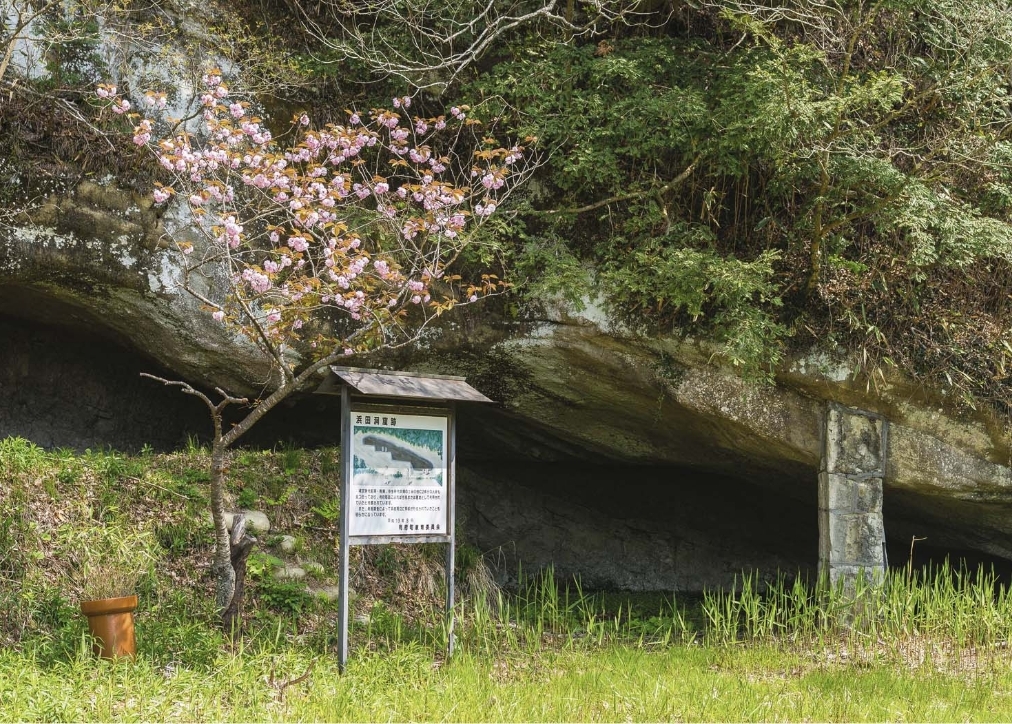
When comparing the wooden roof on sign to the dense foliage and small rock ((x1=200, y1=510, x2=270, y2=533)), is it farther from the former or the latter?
the dense foliage

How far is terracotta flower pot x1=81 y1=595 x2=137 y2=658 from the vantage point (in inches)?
189

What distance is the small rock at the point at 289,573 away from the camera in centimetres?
625

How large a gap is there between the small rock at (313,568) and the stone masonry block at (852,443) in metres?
3.98

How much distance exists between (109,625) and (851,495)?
5.35 m

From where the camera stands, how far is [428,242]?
281 inches

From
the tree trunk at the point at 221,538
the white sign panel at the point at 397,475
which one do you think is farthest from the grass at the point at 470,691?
the white sign panel at the point at 397,475

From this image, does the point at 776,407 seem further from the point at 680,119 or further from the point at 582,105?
the point at 582,105

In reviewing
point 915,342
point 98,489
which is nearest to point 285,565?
point 98,489

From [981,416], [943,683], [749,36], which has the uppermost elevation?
[749,36]

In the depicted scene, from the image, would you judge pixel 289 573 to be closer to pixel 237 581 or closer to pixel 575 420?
pixel 237 581

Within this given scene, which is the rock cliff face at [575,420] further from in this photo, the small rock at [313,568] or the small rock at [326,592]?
the small rock at [326,592]

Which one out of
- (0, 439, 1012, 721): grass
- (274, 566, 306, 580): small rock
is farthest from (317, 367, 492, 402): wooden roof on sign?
(274, 566, 306, 580): small rock

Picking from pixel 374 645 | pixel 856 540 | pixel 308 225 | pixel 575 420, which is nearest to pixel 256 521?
pixel 374 645

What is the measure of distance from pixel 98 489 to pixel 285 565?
142 cm
